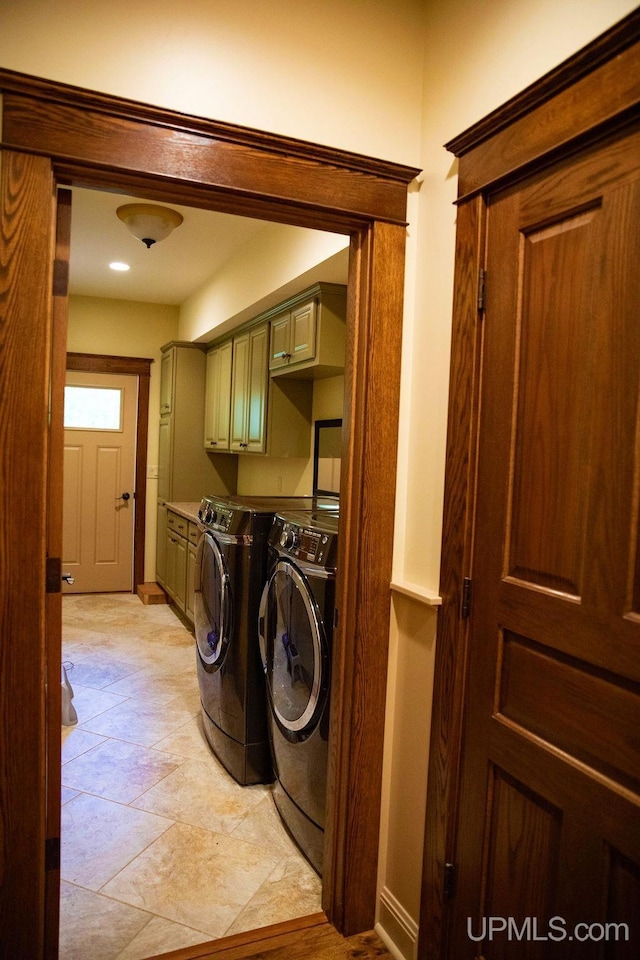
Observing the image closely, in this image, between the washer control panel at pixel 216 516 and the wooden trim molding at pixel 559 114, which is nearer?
the wooden trim molding at pixel 559 114

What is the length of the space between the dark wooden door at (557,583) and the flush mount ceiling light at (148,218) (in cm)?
265

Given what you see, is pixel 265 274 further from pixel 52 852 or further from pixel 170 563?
pixel 52 852

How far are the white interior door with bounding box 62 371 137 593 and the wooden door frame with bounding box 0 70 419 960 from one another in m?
4.58

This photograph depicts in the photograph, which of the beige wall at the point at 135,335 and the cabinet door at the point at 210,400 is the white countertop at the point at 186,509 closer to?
the cabinet door at the point at 210,400

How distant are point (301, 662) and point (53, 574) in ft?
3.17

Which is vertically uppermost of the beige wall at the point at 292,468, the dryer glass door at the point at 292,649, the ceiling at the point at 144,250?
the ceiling at the point at 144,250

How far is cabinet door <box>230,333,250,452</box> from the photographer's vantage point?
4477 mm

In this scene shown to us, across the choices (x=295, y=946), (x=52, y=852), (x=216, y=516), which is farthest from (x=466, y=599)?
(x=216, y=516)

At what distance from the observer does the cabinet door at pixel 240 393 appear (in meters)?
4.48

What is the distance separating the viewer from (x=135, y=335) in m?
5.96

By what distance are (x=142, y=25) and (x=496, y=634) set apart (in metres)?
1.66

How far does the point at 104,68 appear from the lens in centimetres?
146

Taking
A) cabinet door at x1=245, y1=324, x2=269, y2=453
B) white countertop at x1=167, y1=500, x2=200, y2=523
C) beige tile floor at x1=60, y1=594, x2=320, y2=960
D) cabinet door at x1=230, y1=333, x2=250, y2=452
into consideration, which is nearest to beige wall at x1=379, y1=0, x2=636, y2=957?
beige tile floor at x1=60, y1=594, x2=320, y2=960

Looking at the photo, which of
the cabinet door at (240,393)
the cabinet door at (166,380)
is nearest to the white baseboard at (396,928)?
the cabinet door at (240,393)
